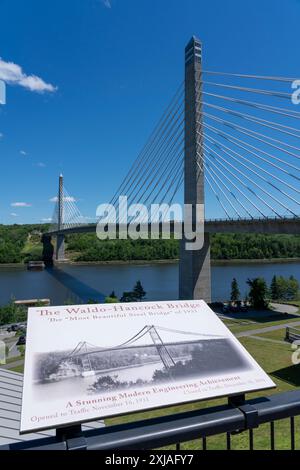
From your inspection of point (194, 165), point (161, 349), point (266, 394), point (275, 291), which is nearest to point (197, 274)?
point (194, 165)

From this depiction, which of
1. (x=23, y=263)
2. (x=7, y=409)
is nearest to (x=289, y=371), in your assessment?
(x=7, y=409)

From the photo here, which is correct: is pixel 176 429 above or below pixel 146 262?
below

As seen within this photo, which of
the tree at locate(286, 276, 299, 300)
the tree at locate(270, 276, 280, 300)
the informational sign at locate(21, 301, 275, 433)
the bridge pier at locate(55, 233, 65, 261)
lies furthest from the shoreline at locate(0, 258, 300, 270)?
the informational sign at locate(21, 301, 275, 433)

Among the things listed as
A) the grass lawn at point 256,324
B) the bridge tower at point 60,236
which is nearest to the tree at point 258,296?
the grass lawn at point 256,324

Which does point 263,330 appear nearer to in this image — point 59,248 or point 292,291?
point 292,291

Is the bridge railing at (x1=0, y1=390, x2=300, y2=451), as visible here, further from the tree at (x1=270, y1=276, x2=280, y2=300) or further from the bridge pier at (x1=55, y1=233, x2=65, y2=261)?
the bridge pier at (x1=55, y1=233, x2=65, y2=261)
